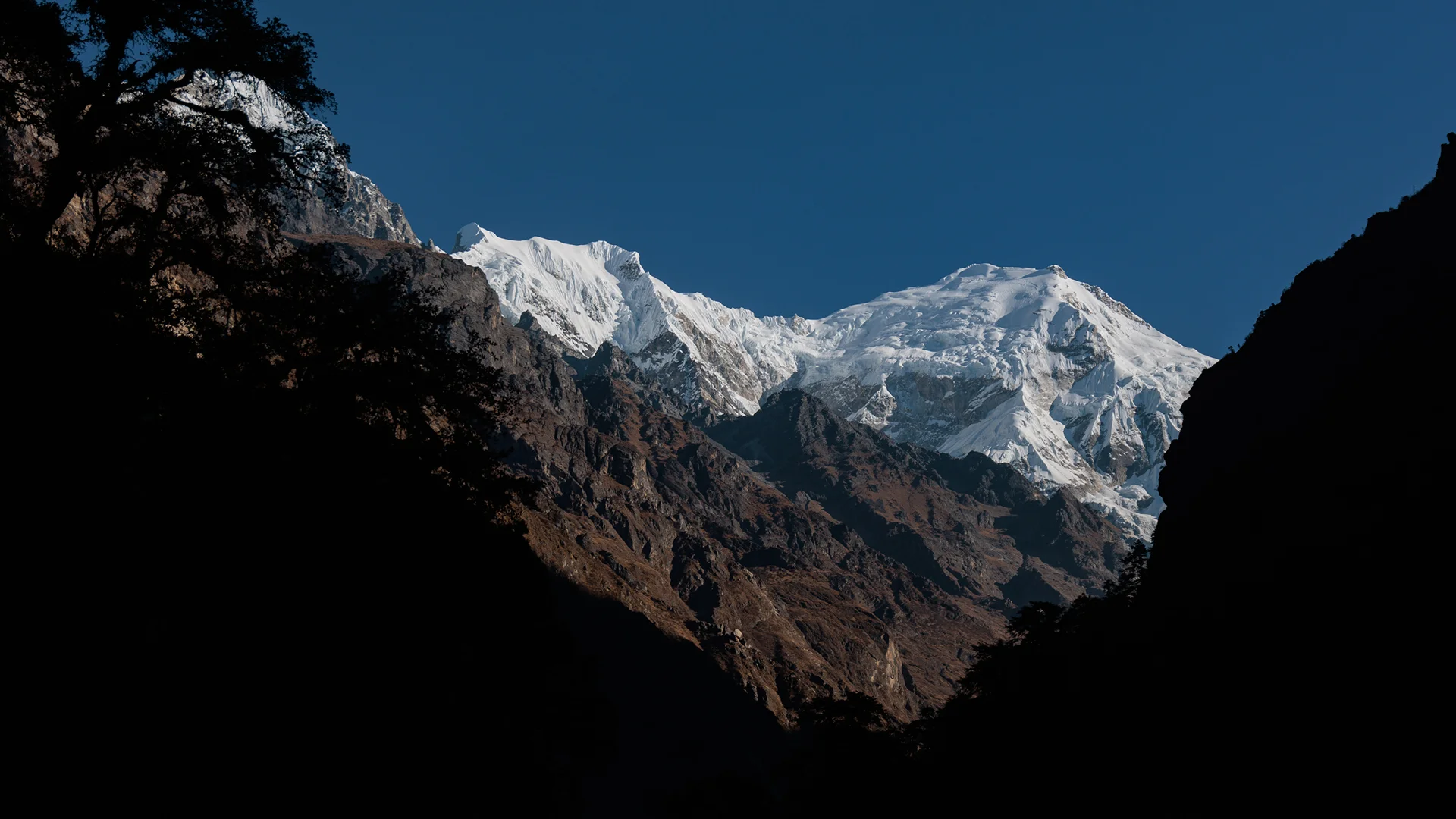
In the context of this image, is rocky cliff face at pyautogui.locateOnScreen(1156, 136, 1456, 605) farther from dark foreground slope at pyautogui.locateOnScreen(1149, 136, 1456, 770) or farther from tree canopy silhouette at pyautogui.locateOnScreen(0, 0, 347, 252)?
tree canopy silhouette at pyautogui.locateOnScreen(0, 0, 347, 252)

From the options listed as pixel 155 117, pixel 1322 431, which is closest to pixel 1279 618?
pixel 1322 431

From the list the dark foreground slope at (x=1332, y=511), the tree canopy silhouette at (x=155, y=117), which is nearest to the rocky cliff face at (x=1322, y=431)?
the dark foreground slope at (x=1332, y=511)

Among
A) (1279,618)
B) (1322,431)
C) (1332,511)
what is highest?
→ (1322,431)

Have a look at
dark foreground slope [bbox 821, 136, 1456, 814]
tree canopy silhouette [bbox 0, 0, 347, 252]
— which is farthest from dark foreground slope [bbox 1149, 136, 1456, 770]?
tree canopy silhouette [bbox 0, 0, 347, 252]

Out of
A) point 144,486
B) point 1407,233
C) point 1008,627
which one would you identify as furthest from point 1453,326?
point 144,486

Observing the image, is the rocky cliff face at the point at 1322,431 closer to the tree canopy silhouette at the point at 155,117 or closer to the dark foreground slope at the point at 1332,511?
the dark foreground slope at the point at 1332,511

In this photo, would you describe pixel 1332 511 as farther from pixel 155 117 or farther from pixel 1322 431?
pixel 155 117

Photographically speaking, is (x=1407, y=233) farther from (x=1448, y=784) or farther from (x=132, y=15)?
(x=132, y=15)

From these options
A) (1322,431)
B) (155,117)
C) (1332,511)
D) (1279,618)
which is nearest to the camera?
(155,117)

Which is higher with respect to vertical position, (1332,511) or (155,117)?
(1332,511)

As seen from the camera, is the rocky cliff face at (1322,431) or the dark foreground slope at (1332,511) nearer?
the dark foreground slope at (1332,511)

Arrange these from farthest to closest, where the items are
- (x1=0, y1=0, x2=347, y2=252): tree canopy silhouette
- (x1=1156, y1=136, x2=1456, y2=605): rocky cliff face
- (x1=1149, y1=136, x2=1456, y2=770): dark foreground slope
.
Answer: (x1=1156, y1=136, x2=1456, y2=605): rocky cliff face < (x1=1149, y1=136, x2=1456, y2=770): dark foreground slope < (x1=0, y1=0, x2=347, y2=252): tree canopy silhouette

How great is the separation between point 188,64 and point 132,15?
1.50 metres

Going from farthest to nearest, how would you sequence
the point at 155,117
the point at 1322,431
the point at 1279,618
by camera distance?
the point at 1322,431 → the point at 1279,618 → the point at 155,117
